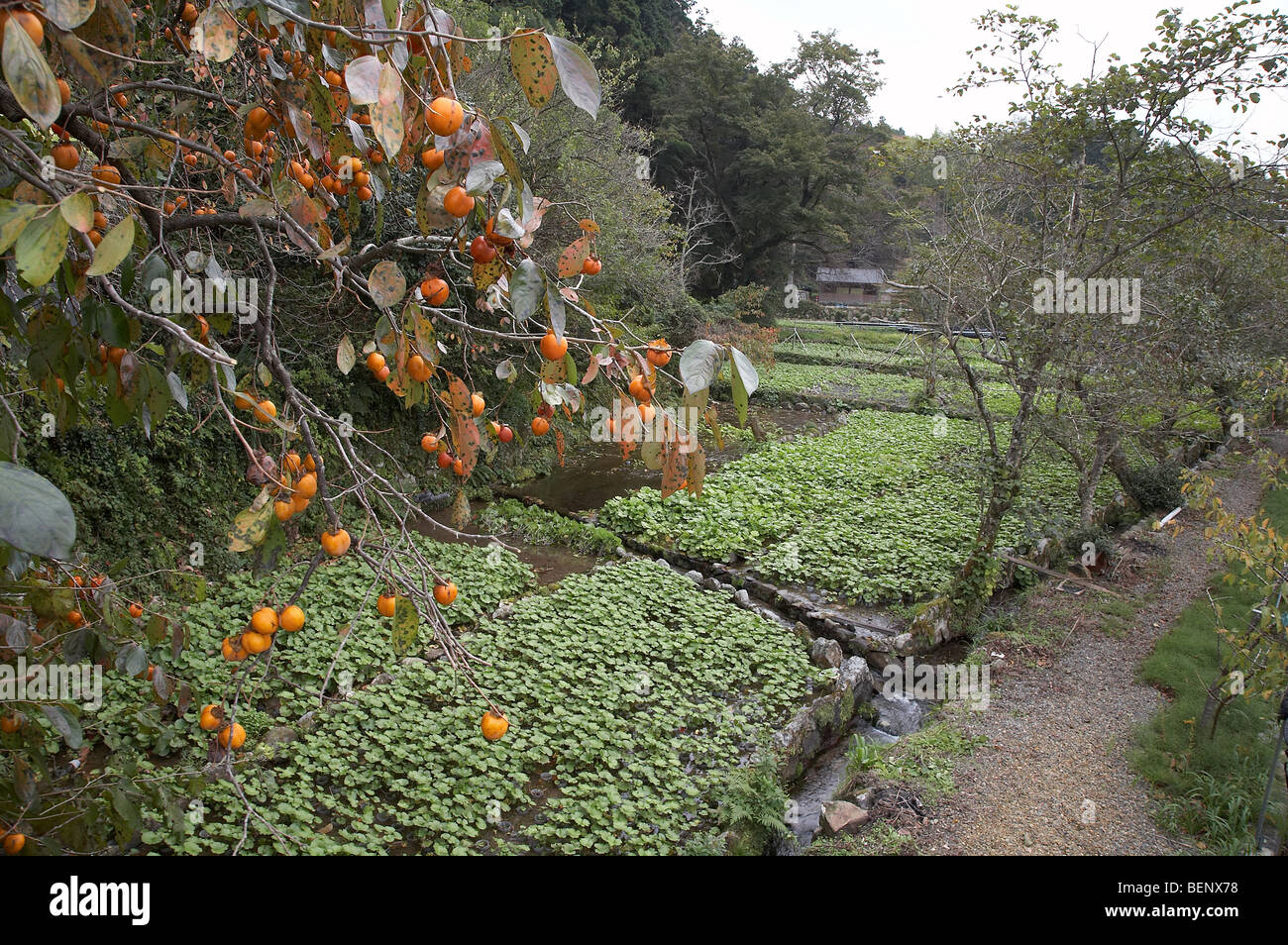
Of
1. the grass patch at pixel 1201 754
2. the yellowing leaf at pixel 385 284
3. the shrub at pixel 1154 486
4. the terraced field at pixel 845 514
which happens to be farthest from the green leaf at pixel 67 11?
the shrub at pixel 1154 486

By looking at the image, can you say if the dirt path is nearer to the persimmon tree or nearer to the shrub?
the shrub

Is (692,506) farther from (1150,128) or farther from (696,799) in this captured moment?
(1150,128)

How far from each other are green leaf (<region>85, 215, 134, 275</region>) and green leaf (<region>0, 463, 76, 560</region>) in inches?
9.5

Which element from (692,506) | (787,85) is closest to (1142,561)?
(692,506)

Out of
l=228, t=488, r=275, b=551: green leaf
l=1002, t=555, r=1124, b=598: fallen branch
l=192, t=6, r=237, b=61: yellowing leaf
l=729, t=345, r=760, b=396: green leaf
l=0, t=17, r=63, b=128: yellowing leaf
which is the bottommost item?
Answer: l=1002, t=555, r=1124, b=598: fallen branch

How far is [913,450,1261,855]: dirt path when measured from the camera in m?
3.13

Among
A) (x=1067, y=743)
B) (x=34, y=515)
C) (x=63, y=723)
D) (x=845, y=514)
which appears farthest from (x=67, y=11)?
(x=845, y=514)

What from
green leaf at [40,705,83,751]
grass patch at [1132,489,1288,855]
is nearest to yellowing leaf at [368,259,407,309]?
green leaf at [40,705,83,751]

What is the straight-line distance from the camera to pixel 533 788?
3.51m

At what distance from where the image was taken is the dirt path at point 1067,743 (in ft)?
10.3

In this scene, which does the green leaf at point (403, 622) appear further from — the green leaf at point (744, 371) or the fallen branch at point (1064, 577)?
the fallen branch at point (1064, 577)

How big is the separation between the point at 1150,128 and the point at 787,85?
1925 centimetres

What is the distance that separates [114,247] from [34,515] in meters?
0.32

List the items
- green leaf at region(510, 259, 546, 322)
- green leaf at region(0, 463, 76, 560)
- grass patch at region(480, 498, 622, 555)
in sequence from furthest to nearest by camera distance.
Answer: grass patch at region(480, 498, 622, 555)
green leaf at region(510, 259, 546, 322)
green leaf at region(0, 463, 76, 560)
